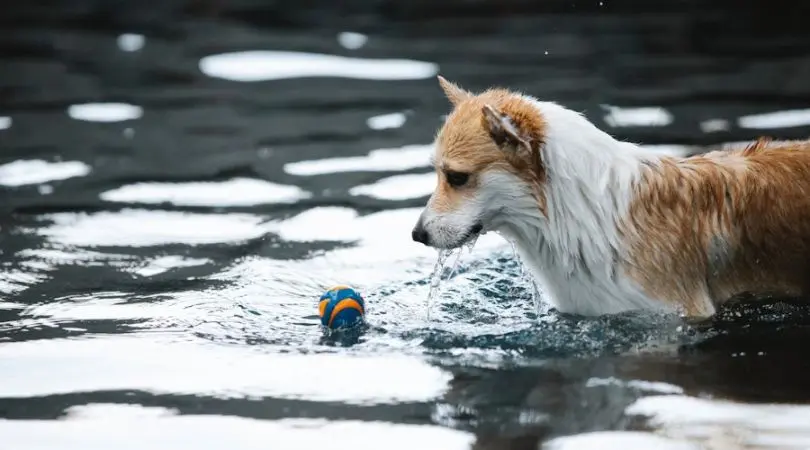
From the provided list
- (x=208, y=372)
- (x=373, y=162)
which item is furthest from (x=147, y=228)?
(x=208, y=372)

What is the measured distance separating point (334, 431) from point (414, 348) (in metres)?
0.86

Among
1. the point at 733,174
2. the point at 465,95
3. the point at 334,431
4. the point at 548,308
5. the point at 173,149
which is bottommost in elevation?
the point at 334,431

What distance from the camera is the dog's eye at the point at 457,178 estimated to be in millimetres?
4719

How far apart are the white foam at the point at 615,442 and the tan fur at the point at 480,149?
1226mm

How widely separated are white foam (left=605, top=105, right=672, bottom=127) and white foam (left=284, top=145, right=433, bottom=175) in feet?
4.11

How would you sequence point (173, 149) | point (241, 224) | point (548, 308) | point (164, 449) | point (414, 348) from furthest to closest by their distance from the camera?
point (173, 149), point (241, 224), point (548, 308), point (414, 348), point (164, 449)

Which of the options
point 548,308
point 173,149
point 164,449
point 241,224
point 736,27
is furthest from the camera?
point 736,27

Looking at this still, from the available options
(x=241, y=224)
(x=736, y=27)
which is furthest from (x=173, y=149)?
(x=736, y=27)

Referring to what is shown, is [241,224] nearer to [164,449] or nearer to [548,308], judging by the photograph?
[548,308]

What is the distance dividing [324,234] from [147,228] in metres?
0.94

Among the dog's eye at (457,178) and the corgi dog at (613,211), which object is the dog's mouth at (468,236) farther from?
the dog's eye at (457,178)

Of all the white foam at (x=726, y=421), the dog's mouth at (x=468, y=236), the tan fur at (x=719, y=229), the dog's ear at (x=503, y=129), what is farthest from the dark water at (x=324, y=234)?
the dog's ear at (x=503, y=129)

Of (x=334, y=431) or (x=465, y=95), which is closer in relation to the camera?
(x=334, y=431)

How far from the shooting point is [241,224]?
21.5 feet
